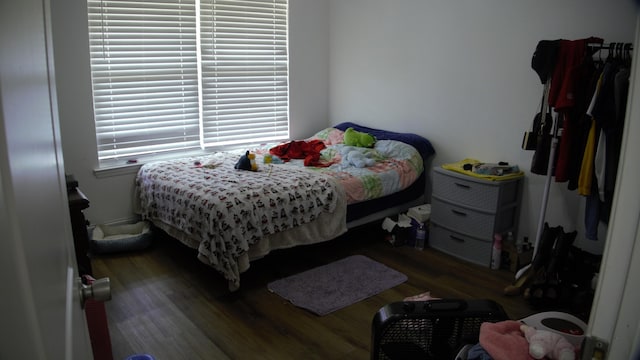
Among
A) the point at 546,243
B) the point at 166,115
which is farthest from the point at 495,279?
the point at 166,115

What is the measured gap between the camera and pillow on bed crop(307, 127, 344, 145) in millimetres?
4620

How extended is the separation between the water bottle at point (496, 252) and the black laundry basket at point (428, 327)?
2021 mm

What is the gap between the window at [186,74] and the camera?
12.4 feet

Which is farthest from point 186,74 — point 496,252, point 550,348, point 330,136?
point 550,348

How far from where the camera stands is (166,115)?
162 inches

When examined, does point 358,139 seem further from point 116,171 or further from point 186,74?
point 116,171

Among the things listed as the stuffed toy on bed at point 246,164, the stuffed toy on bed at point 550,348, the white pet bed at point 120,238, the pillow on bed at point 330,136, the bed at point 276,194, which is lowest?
the white pet bed at point 120,238

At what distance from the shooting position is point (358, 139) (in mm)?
4355

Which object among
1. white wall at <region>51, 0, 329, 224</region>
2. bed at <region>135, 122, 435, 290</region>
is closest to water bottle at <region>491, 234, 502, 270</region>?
bed at <region>135, 122, 435, 290</region>

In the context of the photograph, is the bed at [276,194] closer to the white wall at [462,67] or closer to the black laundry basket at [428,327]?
the white wall at [462,67]

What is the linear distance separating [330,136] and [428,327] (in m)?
3.36

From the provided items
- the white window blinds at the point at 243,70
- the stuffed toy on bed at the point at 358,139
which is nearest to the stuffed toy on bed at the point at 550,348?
the stuffed toy on bed at the point at 358,139

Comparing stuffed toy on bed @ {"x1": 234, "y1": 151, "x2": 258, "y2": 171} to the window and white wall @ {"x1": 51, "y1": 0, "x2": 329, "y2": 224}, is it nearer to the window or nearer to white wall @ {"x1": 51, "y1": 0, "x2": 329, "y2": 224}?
the window

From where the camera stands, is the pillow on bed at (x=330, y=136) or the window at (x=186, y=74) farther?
the pillow on bed at (x=330, y=136)
